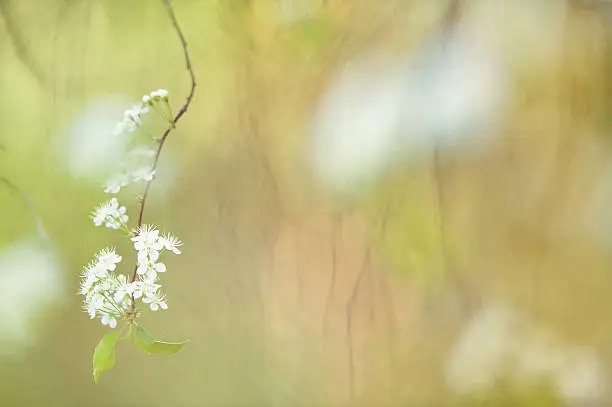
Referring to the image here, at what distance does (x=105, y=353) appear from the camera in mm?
925

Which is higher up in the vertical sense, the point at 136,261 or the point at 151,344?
the point at 136,261

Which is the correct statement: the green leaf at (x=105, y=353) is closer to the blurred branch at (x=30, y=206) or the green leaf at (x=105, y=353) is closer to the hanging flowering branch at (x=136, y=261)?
the hanging flowering branch at (x=136, y=261)

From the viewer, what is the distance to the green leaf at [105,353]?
3.02 ft

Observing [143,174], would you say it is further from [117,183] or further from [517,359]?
[517,359]

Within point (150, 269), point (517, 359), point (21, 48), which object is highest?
point (21, 48)

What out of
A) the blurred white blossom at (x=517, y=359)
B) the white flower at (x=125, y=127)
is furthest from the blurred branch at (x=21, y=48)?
the blurred white blossom at (x=517, y=359)

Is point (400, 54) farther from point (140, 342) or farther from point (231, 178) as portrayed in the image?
point (140, 342)

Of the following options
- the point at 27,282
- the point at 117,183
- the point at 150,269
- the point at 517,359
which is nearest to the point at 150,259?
the point at 150,269

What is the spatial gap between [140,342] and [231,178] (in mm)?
308

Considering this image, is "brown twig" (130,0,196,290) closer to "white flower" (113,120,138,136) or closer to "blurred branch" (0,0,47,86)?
"white flower" (113,120,138,136)

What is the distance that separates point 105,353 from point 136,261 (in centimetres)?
16

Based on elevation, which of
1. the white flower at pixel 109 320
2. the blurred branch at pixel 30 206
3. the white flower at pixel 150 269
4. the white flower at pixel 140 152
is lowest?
the white flower at pixel 109 320

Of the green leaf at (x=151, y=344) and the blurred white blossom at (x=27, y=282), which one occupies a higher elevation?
the blurred white blossom at (x=27, y=282)

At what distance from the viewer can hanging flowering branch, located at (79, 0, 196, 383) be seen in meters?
0.88
